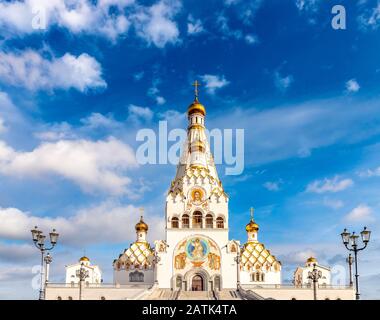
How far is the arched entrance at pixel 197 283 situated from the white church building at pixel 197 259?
0.08 meters

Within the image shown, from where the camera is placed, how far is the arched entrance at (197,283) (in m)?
38.8

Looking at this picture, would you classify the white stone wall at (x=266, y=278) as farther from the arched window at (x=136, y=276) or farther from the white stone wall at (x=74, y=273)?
the white stone wall at (x=74, y=273)

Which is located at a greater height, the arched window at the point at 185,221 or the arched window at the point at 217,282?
the arched window at the point at 185,221

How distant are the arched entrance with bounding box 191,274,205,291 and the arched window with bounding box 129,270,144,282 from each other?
25.5 feet

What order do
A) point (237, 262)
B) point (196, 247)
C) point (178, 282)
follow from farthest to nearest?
point (196, 247)
point (237, 262)
point (178, 282)

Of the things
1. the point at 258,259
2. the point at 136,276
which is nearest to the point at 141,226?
the point at 136,276

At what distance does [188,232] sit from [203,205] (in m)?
2.92

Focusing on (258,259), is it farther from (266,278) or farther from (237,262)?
(237,262)

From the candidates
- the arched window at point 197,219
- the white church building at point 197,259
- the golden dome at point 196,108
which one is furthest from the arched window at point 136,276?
the golden dome at point 196,108

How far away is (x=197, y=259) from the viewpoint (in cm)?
3962

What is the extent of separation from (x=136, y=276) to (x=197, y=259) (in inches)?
334

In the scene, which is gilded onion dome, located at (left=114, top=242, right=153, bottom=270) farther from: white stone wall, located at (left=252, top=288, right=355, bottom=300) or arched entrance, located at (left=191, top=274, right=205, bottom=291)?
white stone wall, located at (left=252, top=288, right=355, bottom=300)

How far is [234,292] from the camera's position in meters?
36.8

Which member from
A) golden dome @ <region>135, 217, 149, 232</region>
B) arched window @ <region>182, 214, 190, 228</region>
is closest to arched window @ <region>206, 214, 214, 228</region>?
arched window @ <region>182, 214, 190, 228</region>
